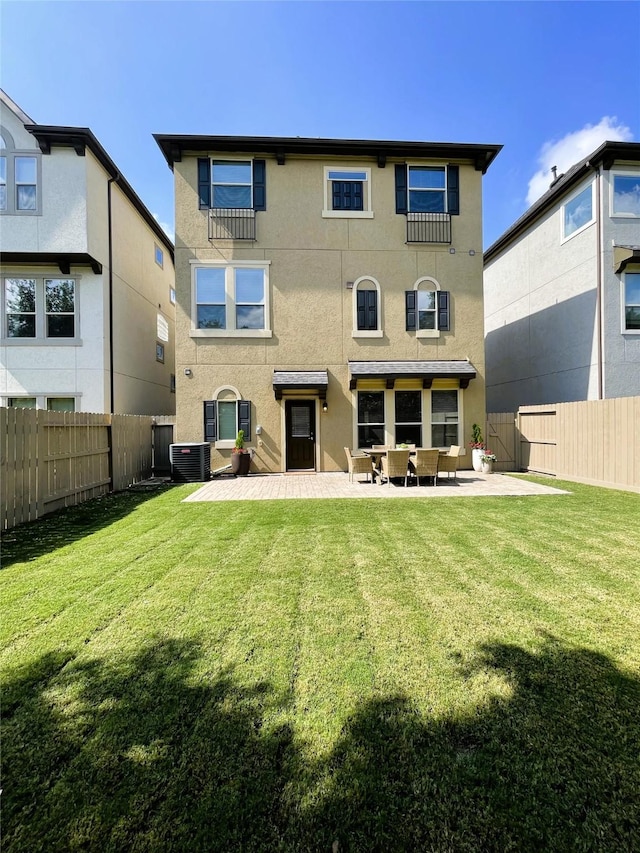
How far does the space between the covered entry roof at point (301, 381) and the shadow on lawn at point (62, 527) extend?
16.5ft

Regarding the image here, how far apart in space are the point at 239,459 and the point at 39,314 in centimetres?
821

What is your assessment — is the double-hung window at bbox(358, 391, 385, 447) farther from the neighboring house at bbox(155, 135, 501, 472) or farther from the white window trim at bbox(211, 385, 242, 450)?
the white window trim at bbox(211, 385, 242, 450)

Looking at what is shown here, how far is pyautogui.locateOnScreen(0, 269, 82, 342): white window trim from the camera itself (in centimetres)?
1248

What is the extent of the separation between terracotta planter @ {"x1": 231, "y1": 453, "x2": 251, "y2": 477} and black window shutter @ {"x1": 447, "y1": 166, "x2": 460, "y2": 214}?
35.2 feet

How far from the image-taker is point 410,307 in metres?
12.9

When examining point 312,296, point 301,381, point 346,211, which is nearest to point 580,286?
point 346,211

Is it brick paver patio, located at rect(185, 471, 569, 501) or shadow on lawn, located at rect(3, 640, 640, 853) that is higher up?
brick paver patio, located at rect(185, 471, 569, 501)

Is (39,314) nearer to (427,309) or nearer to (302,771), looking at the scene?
(427,309)

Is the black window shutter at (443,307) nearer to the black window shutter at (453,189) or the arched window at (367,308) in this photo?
the arched window at (367,308)

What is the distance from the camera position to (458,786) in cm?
177

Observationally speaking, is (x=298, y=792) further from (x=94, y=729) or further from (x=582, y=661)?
(x=582, y=661)

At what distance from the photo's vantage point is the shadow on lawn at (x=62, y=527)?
5.14m

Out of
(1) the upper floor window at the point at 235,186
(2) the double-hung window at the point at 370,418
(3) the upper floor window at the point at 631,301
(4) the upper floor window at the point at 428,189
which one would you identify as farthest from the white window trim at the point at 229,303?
(3) the upper floor window at the point at 631,301

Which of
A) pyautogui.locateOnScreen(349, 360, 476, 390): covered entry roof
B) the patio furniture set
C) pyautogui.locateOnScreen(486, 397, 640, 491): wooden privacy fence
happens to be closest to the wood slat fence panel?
pyautogui.locateOnScreen(486, 397, 640, 491): wooden privacy fence
